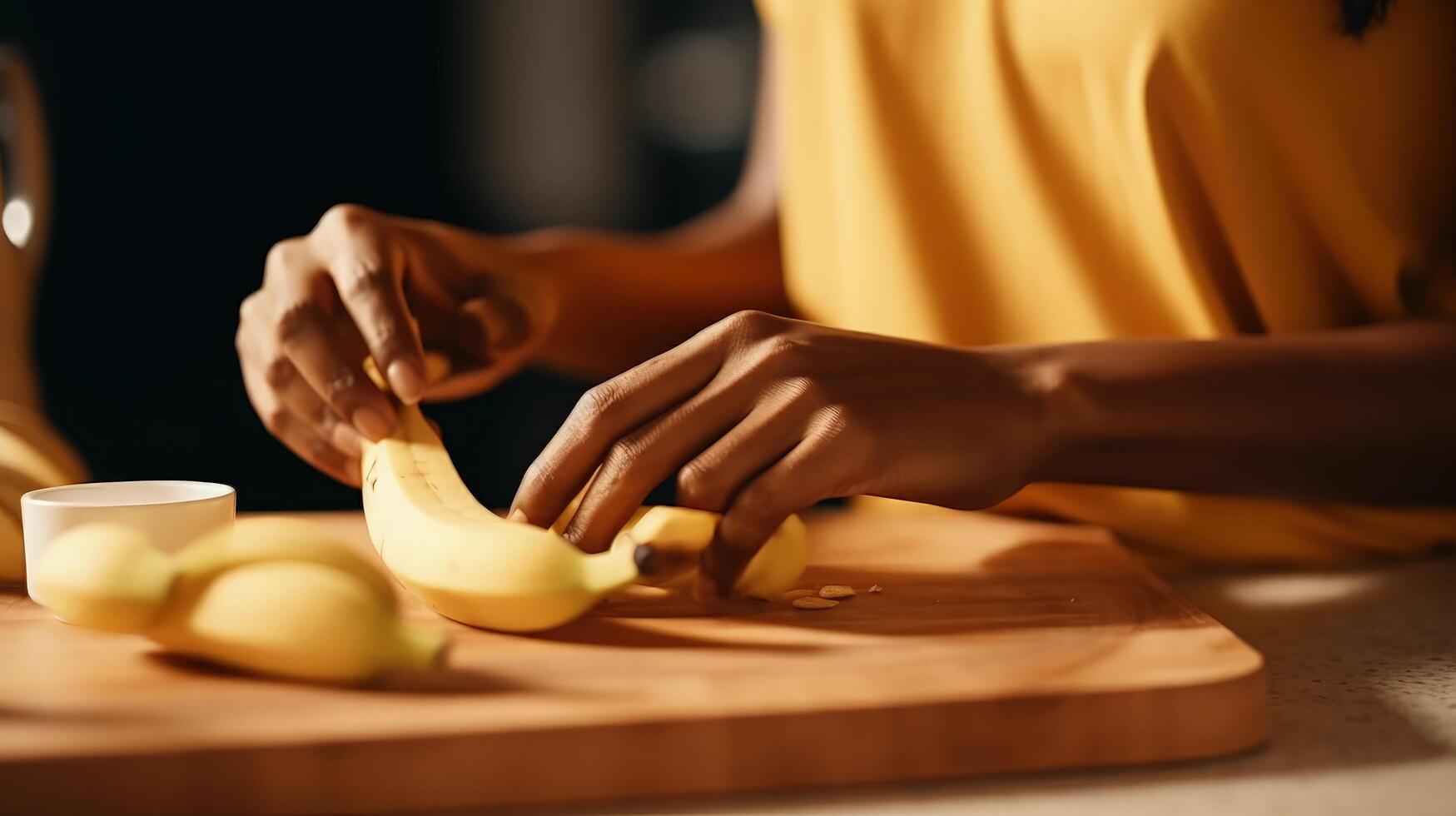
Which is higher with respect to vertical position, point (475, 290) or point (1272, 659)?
point (475, 290)

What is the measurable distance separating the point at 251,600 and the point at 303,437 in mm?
488

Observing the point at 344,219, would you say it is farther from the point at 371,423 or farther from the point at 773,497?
the point at 773,497

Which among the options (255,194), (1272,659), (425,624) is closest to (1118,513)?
(1272,659)

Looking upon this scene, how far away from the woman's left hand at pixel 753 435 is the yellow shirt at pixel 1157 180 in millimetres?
303

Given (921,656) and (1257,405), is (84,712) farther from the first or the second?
(1257,405)

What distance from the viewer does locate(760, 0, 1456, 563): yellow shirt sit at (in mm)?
935

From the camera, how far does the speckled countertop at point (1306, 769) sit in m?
0.49

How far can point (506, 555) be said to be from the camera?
60cm

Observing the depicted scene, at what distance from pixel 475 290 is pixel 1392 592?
2.50 ft

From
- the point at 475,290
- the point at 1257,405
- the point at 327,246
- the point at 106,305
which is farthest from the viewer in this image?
the point at 106,305

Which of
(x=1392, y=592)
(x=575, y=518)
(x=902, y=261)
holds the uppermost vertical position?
(x=902, y=261)

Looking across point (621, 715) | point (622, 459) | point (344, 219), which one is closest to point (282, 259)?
point (344, 219)

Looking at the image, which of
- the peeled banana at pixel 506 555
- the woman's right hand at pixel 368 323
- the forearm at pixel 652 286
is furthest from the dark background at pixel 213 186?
the peeled banana at pixel 506 555

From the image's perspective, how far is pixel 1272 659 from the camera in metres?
0.69
